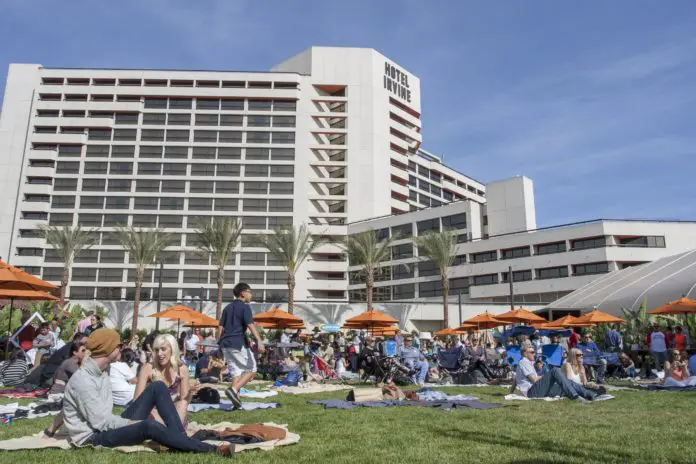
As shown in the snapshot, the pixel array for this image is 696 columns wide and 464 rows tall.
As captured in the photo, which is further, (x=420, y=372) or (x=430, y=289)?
(x=430, y=289)

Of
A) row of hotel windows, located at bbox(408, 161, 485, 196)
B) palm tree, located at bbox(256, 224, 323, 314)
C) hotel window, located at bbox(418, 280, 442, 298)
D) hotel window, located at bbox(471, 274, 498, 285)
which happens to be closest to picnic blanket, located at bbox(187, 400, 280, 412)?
palm tree, located at bbox(256, 224, 323, 314)

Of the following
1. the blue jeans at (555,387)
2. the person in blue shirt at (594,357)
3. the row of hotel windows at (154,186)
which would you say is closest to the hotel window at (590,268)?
the row of hotel windows at (154,186)

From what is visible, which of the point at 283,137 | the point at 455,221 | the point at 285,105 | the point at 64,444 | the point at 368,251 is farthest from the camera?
the point at 285,105

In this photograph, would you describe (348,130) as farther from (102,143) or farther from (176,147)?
(102,143)

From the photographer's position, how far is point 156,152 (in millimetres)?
67000

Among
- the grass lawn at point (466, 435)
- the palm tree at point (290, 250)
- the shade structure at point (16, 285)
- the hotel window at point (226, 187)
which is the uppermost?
the hotel window at point (226, 187)

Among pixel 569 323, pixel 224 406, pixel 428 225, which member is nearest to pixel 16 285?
pixel 224 406

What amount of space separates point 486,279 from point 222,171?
34.4 meters

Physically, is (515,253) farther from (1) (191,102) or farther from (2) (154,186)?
(1) (191,102)

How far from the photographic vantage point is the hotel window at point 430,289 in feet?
184

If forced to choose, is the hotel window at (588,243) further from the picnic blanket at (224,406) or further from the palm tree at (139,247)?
the picnic blanket at (224,406)

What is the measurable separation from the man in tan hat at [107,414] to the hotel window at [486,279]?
166 feet

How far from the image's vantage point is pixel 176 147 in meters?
67.0

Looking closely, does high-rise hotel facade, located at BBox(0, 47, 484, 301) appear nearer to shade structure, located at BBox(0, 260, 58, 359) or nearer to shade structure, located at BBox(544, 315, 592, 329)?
shade structure, located at BBox(544, 315, 592, 329)
